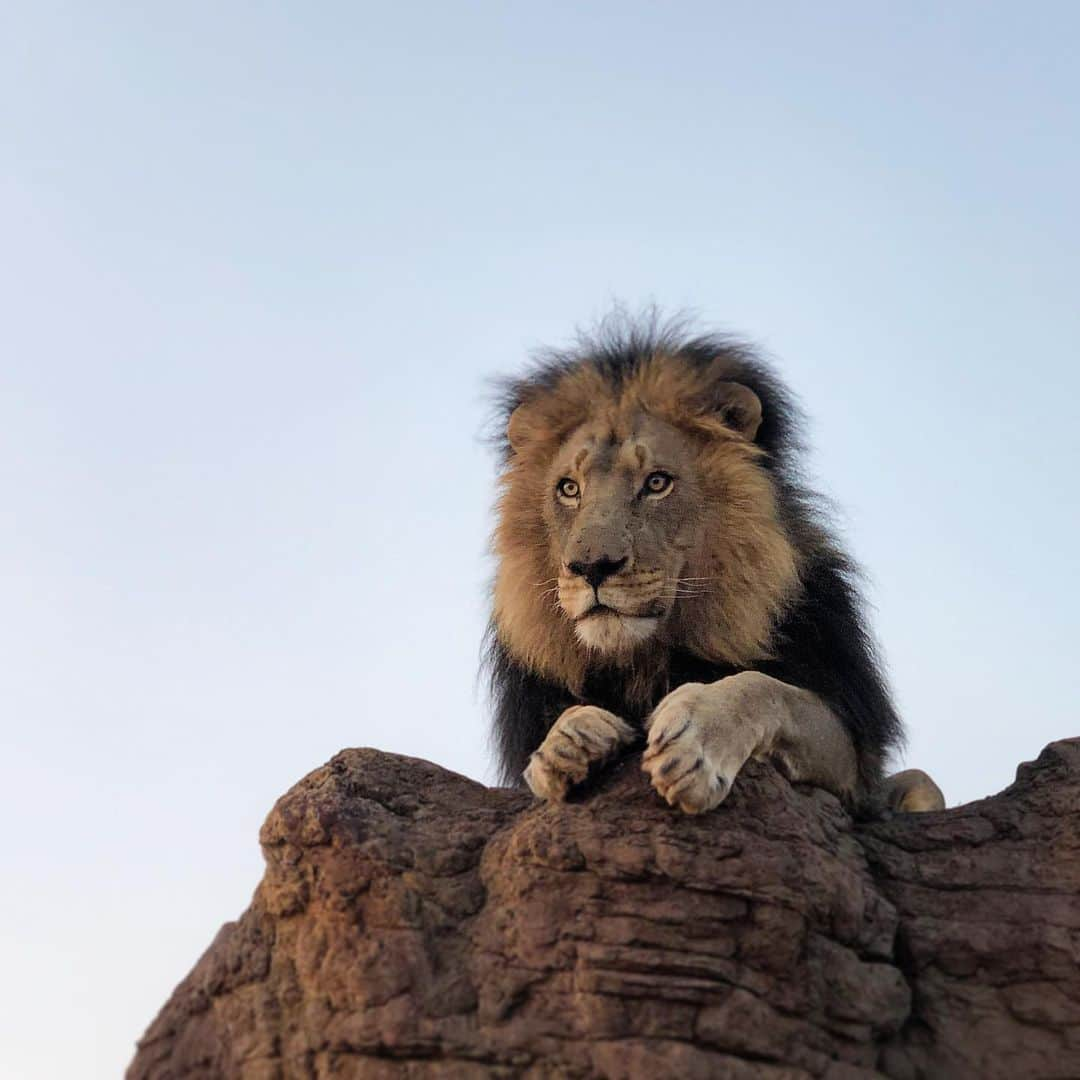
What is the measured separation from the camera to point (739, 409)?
6.70 m

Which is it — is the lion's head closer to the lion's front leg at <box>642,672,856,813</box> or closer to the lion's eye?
the lion's eye

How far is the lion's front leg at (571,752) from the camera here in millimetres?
5137

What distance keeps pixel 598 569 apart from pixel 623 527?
20 centimetres

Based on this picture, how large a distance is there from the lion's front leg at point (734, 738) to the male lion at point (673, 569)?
0.01 meters

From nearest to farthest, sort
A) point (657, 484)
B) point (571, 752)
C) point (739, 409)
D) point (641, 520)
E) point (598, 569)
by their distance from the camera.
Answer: point (571, 752)
point (598, 569)
point (641, 520)
point (657, 484)
point (739, 409)

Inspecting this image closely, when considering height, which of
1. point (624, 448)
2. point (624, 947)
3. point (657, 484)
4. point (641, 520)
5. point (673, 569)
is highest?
point (624, 448)

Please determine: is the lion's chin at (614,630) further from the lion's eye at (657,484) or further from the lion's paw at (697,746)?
the lion's paw at (697,746)

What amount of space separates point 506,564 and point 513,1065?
2.81 metres

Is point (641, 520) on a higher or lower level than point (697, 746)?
higher

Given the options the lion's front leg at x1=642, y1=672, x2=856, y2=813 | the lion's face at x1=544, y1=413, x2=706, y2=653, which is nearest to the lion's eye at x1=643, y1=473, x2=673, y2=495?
the lion's face at x1=544, y1=413, x2=706, y2=653

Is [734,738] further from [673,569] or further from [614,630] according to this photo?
[673,569]

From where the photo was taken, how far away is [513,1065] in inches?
173

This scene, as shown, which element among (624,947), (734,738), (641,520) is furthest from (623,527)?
(624,947)

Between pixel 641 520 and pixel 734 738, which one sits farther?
pixel 641 520
